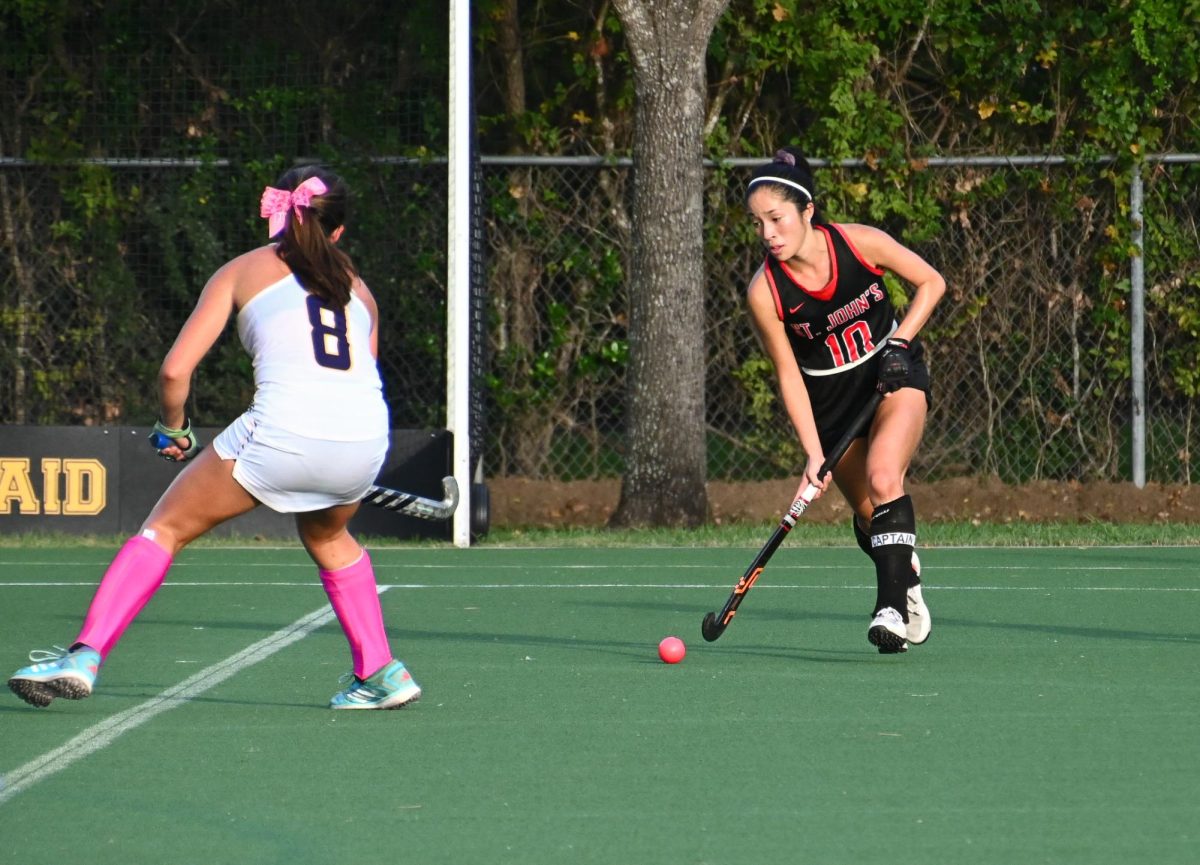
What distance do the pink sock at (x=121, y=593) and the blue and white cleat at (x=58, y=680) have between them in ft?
0.25

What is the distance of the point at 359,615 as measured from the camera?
5676 millimetres

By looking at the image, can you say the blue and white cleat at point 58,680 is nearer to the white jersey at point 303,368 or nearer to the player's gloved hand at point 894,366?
the white jersey at point 303,368

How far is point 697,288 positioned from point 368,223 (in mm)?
2382

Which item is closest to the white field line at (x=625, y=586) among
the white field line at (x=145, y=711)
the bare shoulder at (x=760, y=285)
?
the white field line at (x=145, y=711)

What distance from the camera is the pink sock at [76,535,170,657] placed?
5434 mm

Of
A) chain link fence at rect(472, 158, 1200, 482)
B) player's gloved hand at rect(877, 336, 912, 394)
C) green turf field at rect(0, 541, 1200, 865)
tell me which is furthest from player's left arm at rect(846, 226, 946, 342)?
chain link fence at rect(472, 158, 1200, 482)

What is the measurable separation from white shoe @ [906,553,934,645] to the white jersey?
7.10 feet

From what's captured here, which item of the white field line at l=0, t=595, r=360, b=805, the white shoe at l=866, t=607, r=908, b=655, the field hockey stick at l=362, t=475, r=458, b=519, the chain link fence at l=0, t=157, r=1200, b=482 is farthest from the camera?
the chain link fence at l=0, t=157, r=1200, b=482

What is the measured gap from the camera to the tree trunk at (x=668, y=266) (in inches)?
461

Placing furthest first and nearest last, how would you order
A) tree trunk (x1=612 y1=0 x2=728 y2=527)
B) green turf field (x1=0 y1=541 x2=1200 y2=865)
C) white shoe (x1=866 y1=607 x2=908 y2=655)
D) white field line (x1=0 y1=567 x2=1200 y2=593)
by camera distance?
tree trunk (x1=612 y1=0 x2=728 y2=527) < white field line (x1=0 y1=567 x2=1200 y2=593) < white shoe (x1=866 y1=607 x2=908 y2=655) < green turf field (x1=0 y1=541 x2=1200 y2=865)

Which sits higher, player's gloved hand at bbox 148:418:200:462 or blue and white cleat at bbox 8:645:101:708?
player's gloved hand at bbox 148:418:200:462

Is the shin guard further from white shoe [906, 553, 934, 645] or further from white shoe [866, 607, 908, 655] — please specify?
white shoe [906, 553, 934, 645]

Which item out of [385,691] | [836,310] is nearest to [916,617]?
[836,310]

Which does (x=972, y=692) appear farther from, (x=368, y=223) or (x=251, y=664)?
(x=368, y=223)
